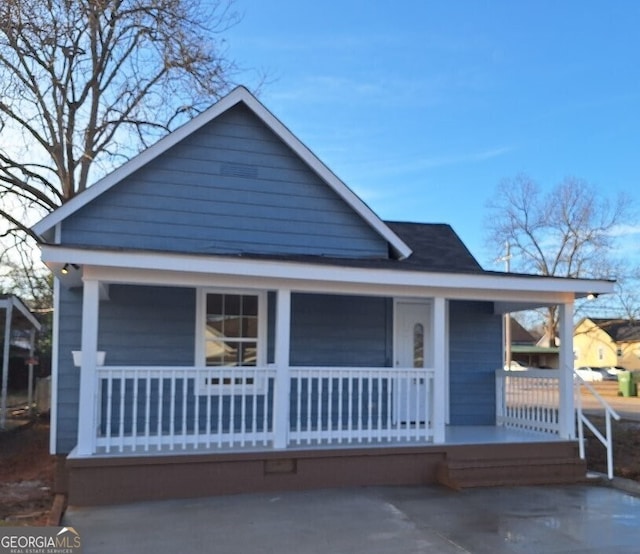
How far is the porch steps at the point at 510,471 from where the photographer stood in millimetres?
8289

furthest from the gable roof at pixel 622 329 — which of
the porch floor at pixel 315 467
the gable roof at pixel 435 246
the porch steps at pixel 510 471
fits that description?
the porch floor at pixel 315 467

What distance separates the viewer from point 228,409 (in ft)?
31.3

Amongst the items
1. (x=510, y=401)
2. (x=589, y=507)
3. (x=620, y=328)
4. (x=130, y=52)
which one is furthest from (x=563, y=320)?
(x=620, y=328)

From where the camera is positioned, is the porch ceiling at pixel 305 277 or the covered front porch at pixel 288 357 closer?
the porch ceiling at pixel 305 277

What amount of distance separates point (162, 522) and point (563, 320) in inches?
244

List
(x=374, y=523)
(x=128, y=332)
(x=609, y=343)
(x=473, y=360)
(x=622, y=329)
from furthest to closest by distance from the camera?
(x=609, y=343) → (x=622, y=329) → (x=473, y=360) → (x=128, y=332) → (x=374, y=523)

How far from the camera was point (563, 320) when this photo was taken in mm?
9383

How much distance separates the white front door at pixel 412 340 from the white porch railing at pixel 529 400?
54.6 inches

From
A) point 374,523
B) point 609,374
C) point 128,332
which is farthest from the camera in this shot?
point 609,374

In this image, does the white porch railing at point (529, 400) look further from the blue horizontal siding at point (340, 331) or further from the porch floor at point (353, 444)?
the blue horizontal siding at point (340, 331)

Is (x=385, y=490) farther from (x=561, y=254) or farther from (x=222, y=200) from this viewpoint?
(x=561, y=254)

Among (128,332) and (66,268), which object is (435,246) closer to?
(128,332)

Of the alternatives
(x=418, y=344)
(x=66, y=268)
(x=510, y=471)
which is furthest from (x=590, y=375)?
(x=66, y=268)

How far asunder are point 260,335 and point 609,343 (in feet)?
201
